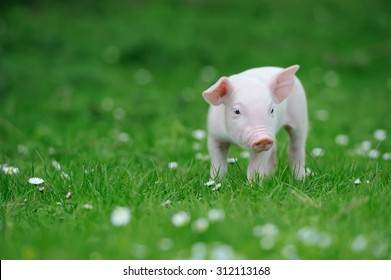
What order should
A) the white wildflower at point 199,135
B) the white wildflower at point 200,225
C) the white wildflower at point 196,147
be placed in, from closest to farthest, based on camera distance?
the white wildflower at point 200,225 → the white wildflower at point 196,147 → the white wildflower at point 199,135

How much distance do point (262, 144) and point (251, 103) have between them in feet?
0.90

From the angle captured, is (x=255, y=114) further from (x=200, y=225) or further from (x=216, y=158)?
(x=200, y=225)

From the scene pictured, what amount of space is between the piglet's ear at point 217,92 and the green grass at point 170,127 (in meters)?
0.49

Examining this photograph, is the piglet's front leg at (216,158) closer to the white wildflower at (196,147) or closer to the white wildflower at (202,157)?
the white wildflower at (202,157)

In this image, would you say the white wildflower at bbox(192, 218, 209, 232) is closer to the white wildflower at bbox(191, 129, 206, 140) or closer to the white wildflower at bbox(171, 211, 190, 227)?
the white wildflower at bbox(171, 211, 190, 227)

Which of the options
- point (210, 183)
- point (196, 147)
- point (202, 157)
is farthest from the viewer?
point (196, 147)

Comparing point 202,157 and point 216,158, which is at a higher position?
point 202,157

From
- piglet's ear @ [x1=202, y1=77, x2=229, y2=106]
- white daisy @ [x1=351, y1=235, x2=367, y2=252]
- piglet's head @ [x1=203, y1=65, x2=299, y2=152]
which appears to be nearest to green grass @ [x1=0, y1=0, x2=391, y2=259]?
white daisy @ [x1=351, y1=235, x2=367, y2=252]

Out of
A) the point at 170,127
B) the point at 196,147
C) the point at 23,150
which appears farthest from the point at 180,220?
the point at 170,127

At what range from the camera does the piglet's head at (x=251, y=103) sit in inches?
135

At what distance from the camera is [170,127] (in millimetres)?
6066

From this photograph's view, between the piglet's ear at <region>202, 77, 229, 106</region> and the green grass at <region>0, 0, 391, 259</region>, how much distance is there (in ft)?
1.60

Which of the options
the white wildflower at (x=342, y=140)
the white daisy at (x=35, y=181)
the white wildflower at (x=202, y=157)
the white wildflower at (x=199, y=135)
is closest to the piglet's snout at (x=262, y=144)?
the white wildflower at (x=202, y=157)

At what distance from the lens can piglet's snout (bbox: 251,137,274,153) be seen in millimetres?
3363
